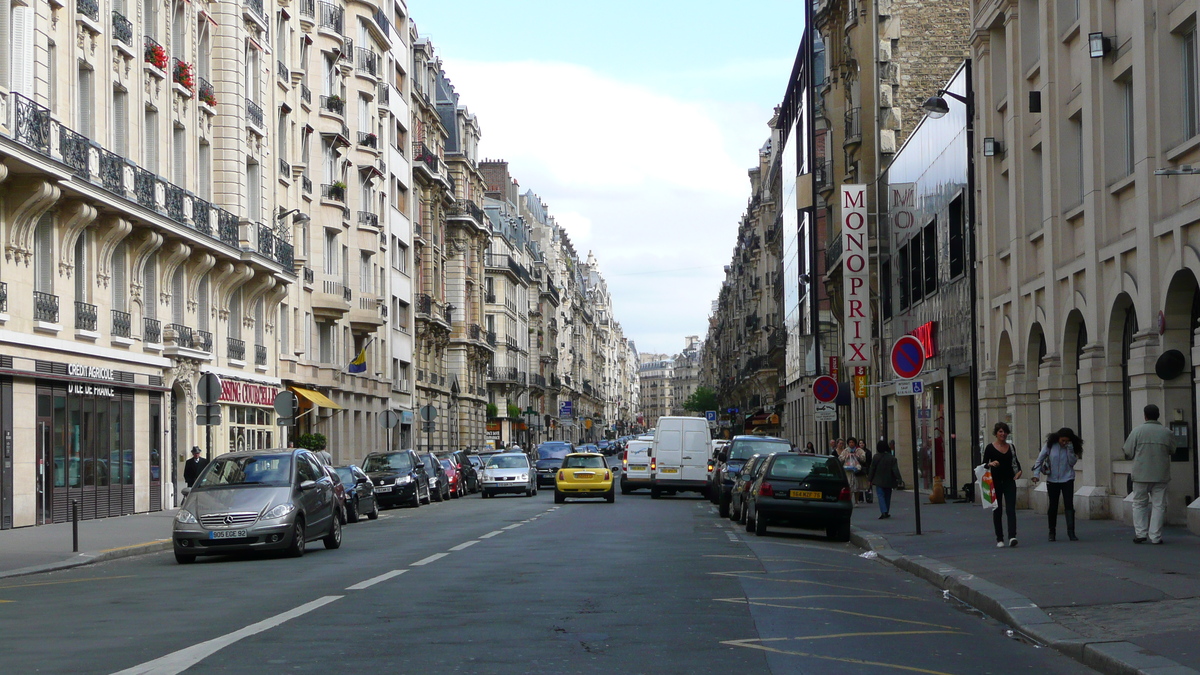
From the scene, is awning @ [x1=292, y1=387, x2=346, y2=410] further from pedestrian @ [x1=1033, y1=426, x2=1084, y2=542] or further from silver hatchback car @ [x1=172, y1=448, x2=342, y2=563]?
pedestrian @ [x1=1033, y1=426, x2=1084, y2=542]

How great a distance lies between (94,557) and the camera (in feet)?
69.1

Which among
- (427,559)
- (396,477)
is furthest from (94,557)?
(396,477)

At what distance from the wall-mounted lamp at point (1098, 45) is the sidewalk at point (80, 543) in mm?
16354

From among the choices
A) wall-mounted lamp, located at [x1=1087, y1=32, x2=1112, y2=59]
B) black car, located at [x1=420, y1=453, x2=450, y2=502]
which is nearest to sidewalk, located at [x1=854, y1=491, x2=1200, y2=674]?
wall-mounted lamp, located at [x1=1087, y1=32, x2=1112, y2=59]

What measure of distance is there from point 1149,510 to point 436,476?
2969 centimetres

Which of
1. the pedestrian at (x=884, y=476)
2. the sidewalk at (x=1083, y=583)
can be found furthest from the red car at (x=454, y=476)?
the sidewalk at (x=1083, y=583)

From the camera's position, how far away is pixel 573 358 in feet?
544

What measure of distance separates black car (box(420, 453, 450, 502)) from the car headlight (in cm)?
2476

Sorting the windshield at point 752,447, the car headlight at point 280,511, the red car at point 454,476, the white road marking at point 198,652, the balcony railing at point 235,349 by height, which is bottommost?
the red car at point 454,476

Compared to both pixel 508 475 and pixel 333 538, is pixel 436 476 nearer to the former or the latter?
pixel 508 475

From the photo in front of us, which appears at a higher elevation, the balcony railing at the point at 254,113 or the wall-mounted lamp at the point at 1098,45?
the balcony railing at the point at 254,113

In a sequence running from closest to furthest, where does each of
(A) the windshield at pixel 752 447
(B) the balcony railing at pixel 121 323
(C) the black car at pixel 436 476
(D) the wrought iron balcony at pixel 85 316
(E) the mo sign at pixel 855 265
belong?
1. (D) the wrought iron balcony at pixel 85 316
2. (B) the balcony railing at pixel 121 323
3. (A) the windshield at pixel 752 447
4. (E) the mo sign at pixel 855 265
5. (C) the black car at pixel 436 476

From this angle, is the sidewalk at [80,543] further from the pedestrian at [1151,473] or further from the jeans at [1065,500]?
the pedestrian at [1151,473]

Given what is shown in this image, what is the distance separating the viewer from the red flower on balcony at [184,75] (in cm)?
3875
